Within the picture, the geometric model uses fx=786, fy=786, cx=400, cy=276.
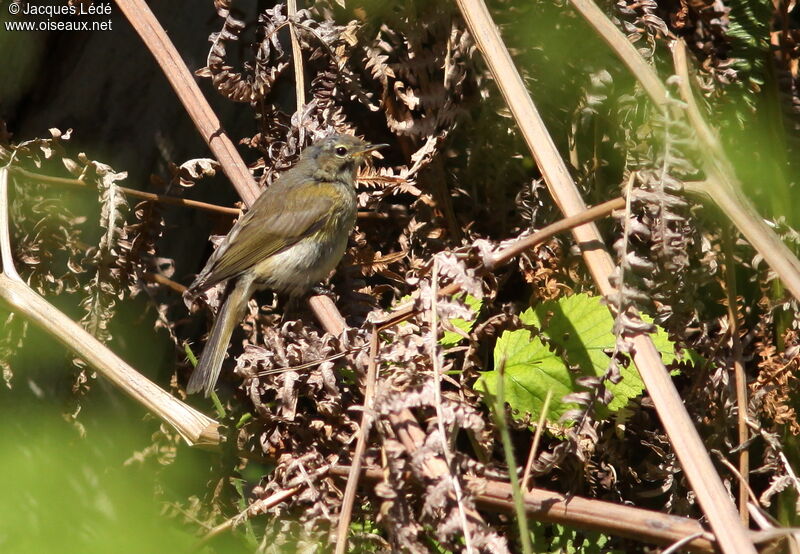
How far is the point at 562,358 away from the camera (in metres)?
2.31

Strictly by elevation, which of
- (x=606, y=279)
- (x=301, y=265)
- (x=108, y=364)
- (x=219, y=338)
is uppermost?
(x=606, y=279)

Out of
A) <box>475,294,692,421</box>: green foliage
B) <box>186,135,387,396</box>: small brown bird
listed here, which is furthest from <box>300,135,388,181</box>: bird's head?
<box>475,294,692,421</box>: green foliage

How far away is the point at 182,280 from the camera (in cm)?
366

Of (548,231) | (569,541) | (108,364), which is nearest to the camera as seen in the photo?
(548,231)

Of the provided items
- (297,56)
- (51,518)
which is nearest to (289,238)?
(297,56)

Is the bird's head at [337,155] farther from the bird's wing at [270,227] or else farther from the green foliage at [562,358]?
the green foliage at [562,358]

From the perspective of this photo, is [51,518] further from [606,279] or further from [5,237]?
[5,237]

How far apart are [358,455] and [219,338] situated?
1.38 m

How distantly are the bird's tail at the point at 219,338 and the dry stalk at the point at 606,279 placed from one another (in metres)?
1.50

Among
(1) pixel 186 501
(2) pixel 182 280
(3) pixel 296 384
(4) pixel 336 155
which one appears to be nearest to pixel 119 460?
(1) pixel 186 501

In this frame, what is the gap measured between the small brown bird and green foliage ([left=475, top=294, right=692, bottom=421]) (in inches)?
44.7

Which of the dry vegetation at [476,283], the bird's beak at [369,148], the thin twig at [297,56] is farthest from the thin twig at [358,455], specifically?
the thin twig at [297,56]

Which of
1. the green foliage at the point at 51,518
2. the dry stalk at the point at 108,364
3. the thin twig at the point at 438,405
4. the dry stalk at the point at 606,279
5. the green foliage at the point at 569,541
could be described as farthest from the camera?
the green foliage at the point at 569,541

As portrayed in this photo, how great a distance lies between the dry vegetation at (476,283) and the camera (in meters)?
1.96
